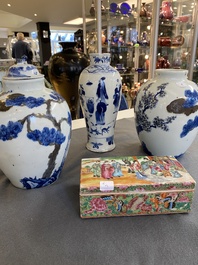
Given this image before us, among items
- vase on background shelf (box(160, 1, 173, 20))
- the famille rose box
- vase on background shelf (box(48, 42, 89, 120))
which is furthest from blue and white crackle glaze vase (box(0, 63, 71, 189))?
vase on background shelf (box(160, 1, 173, 20))

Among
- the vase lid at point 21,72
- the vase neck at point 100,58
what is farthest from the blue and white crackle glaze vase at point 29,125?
the vase neck at point 100,58

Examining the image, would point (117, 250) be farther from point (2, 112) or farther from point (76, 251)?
point (2, 112)

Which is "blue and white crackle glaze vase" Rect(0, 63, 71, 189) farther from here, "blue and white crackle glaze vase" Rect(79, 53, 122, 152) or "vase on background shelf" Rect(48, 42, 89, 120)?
"vase on background shelf" Rect(48, 42, 89, 120)

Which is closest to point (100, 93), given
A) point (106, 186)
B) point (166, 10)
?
point (106, 186)

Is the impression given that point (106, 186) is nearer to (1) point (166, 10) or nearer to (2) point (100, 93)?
(2) point (100, 93)

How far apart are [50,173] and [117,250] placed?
25 cm

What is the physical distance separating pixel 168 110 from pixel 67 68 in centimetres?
52

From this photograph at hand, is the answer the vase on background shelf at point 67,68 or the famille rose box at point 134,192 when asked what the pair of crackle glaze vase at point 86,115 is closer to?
the famille rose box at point 134,192

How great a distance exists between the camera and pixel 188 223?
44 cm

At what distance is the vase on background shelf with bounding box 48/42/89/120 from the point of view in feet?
3.10

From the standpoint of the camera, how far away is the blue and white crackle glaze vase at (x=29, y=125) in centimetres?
47

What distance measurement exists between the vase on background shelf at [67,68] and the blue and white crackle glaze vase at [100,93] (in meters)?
0.27

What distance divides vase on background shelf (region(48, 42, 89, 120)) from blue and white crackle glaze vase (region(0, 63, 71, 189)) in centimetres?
46

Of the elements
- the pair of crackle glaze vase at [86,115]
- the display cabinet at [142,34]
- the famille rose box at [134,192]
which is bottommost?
the famille rose box at [134,192]
